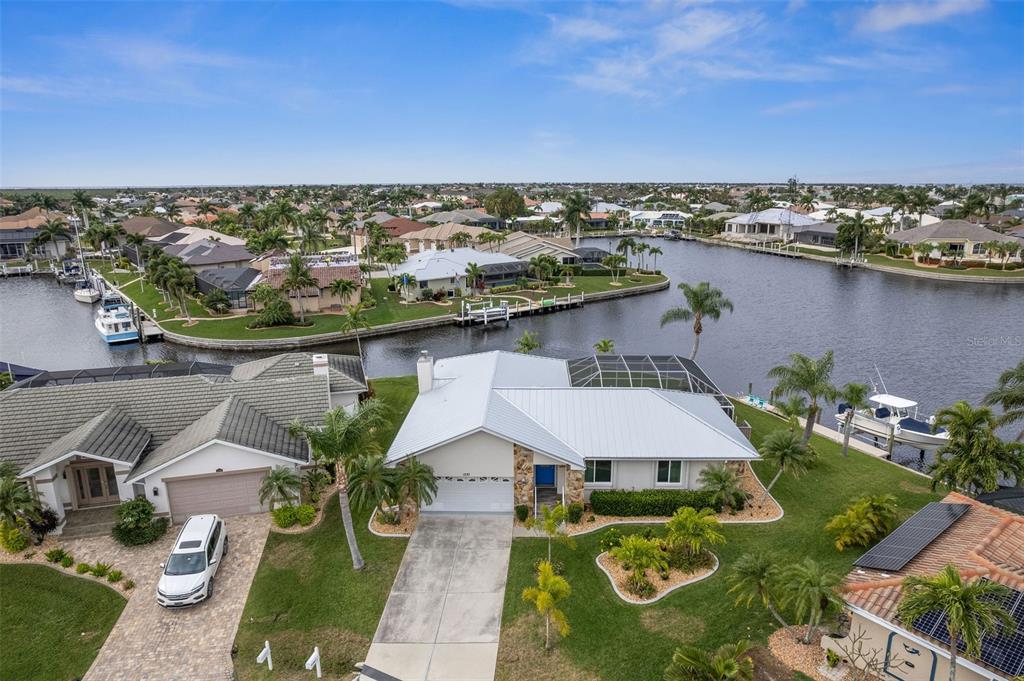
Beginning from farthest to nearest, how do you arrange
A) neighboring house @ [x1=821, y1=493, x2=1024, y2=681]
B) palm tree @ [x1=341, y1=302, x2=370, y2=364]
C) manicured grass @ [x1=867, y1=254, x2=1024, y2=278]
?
manicured grass @ [x1=867, y1=254, x2=1024, y2=278] < palm tree @ [x1=341, y1=302, x2=370, y2=364] < neighboring house @ [x1=821, y1=493, x2=1024, y2=681]

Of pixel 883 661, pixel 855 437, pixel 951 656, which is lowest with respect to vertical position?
pixel 855 437

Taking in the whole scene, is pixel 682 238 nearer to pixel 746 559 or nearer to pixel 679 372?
pixel 679 372

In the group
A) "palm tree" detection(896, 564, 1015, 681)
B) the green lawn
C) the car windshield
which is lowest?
the green lawn

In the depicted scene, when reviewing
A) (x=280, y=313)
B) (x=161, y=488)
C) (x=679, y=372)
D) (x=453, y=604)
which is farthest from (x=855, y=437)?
(x=280, y=313)

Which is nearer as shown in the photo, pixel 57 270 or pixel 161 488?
pixel 161 488

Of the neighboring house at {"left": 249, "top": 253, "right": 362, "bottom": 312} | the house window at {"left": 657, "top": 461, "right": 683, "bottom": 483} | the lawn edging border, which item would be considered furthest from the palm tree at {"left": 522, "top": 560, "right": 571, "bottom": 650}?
the neighboring house at {"left": 249, "top": 253, "right": 362, "bottom": 312}

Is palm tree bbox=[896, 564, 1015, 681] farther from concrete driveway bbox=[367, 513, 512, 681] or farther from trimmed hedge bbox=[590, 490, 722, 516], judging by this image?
concrete driveway bbox=[367, 513, 512, 681]
